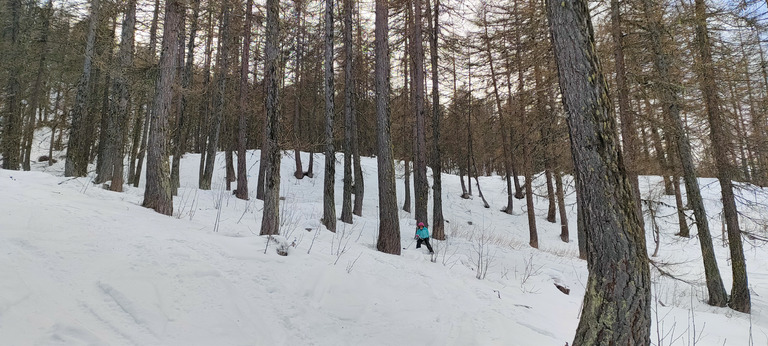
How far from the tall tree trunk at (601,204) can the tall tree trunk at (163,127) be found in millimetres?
→ 6802

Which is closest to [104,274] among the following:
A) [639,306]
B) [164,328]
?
[164,328]

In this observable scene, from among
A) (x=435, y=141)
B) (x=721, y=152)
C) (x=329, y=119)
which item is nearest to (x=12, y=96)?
(x=329, y=119)

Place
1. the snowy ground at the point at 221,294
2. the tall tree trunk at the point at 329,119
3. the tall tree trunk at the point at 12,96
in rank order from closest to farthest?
the snowy ground at the point at 221,294 → the tall tree trunk at the point at 329,119 → the tall tree trunk at the point at 12,96

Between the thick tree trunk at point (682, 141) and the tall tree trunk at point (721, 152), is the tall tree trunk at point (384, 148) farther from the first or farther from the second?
the tall tree trunk at point (721, 152)

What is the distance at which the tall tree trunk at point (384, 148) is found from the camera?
25.2 feet

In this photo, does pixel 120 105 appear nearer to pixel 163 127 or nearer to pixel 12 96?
pixel 163 127

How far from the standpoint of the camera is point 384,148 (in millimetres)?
7715

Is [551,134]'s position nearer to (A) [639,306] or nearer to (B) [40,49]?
(A) [639,306]

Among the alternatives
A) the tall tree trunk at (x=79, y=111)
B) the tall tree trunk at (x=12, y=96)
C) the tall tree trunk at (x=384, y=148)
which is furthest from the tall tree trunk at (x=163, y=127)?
the tall tree trunk at (x=12, y=96)

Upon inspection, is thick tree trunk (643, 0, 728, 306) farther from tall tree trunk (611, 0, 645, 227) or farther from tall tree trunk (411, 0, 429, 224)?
tall tree trunk (411, 0, 429, 224)

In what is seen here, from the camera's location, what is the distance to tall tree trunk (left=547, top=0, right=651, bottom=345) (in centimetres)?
267

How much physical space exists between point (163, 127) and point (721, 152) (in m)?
12.9

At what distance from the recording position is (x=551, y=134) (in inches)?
243

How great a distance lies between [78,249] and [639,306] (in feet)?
17.1
